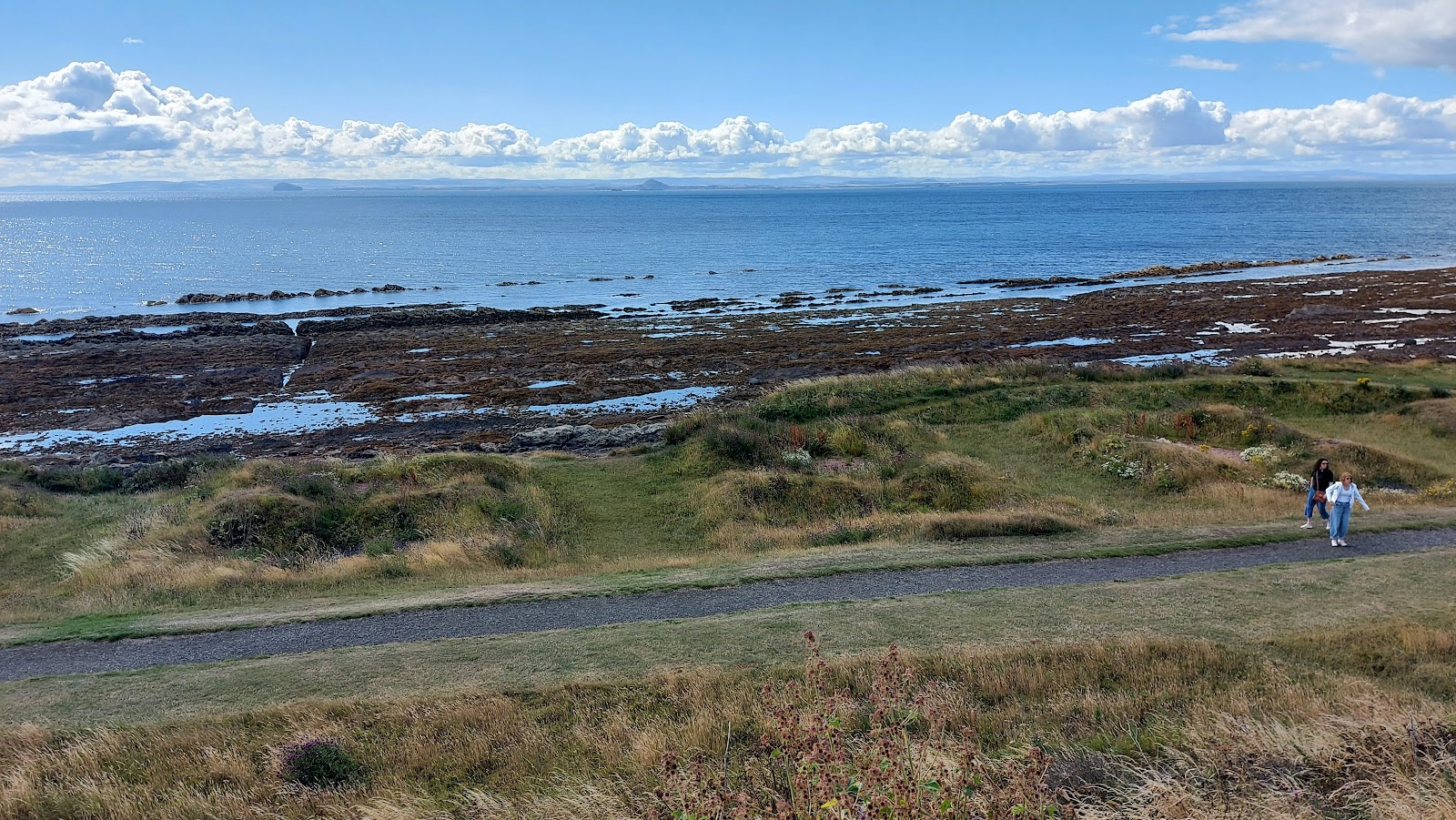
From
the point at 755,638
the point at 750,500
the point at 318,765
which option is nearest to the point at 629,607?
the point at 755,638

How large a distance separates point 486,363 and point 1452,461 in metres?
42.2

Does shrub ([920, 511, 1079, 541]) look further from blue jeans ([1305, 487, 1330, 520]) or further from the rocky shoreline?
the rocky shoreline

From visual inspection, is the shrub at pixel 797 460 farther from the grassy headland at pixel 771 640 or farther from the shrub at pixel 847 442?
the shrub at pixel 847 442

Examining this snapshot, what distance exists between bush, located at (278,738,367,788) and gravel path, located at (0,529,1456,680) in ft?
14.9

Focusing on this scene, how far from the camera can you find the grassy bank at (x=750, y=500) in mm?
16312

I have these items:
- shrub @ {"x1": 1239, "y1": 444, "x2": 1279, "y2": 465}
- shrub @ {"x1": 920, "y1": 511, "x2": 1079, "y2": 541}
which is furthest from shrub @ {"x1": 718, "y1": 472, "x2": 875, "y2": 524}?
shrub @ {"x1": 1239, "y1": 444, "x2": 1279, "y2": 465}

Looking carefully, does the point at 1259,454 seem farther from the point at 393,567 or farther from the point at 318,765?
A: the point at 318,765

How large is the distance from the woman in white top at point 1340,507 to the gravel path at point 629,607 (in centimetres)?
32

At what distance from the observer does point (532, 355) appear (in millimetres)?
51281

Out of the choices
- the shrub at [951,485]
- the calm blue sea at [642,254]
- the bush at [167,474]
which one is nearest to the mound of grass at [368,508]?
the bush at [167,474]

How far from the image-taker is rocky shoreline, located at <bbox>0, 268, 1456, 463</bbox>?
121 feet

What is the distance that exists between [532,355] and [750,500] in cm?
3234

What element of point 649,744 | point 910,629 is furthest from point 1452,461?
point 649,744

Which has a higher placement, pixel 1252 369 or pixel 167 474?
pixel 1252 369
